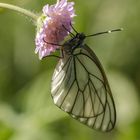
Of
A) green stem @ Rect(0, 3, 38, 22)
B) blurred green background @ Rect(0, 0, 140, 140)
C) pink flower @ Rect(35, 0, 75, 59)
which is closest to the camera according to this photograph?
green stem @ Rect(0, 3, 38, 22)

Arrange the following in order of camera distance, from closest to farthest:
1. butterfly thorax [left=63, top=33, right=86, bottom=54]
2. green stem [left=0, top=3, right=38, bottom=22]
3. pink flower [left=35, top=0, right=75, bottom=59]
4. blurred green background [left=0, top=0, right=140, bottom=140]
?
1. green stem [left=0, top=3, right=38, bottom=22]
2. pink flower [left=35, top=0, right=75, bottom=59]
3. butterfly thorax [left=63, top=33, right=86, bottom=54]
4. blurred green background [left=0, top=0, right=140, bottom=140]

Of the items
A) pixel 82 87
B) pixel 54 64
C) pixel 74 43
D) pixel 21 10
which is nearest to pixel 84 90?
pixel 82 87

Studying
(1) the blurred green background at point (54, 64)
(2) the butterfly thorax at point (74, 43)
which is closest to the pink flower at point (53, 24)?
(2) the butterfly thorax at point (74, 43)

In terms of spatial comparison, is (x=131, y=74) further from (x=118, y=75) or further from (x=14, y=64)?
(x=14, y=64)

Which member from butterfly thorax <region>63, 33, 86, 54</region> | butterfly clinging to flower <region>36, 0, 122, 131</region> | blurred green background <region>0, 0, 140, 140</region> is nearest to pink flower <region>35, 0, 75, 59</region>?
butterfly clinging to flower <region>36, 0, 122, 131</region>

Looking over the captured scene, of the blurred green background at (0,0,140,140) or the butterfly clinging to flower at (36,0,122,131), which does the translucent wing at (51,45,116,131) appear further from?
the blurred green background at (0,0,140,140)

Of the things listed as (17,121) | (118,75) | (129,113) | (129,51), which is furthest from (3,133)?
(129,51)

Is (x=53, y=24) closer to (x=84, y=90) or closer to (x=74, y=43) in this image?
(x=74, y=43)
